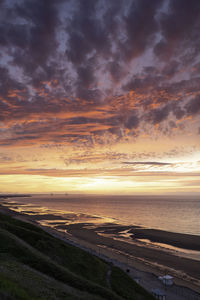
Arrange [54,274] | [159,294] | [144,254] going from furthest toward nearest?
Answer: [144,254] → [159,294] → [54,274]

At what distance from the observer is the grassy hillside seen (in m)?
19.9

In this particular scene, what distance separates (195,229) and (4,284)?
96.3 m

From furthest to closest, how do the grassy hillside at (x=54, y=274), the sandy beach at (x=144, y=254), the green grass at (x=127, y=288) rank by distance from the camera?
the sandy beach at (x=144, y=254) → the green grass at (x=127, y=288) → the grassy hillside at (x=54, y=274)

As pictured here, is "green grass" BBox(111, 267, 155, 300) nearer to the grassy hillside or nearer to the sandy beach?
the grassy hillside

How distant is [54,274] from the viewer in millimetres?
27359

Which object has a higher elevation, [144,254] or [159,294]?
[159,294]

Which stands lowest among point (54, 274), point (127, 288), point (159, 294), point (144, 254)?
point (144, 254)

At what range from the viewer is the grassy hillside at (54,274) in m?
19.9

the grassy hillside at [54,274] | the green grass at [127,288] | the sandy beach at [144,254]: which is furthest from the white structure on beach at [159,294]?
the sandy beach at [144,254]

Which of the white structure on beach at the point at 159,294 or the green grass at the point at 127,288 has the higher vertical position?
the green grass at the point at 127,288

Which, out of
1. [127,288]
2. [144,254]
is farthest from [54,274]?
[144,254]

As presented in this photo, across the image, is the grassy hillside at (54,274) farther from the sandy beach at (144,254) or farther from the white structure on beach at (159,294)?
the sandy beach at (144,254)

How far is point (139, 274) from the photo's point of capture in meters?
41.5

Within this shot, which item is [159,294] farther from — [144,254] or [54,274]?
[144,254]
